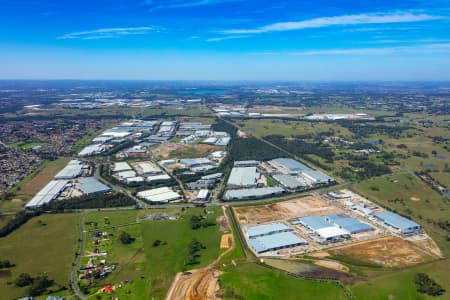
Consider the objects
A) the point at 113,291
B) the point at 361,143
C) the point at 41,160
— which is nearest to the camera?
the point at 113,291

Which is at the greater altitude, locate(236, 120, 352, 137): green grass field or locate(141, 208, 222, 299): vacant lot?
locate(236, 120, 352, 137): green grass field

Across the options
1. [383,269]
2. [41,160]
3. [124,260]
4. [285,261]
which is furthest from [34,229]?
[383,269]

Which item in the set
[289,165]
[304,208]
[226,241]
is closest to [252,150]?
[289,165]

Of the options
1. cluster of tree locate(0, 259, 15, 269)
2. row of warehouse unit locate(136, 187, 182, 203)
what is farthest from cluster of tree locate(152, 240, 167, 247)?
cluster of tree locate(0, 259, 15, 269)

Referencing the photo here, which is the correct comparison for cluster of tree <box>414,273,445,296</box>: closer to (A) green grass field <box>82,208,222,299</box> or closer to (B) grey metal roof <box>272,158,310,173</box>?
(A) green grass field <box>82,208,222,299</box>

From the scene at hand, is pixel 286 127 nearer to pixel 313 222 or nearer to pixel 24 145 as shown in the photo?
pixel 313 222

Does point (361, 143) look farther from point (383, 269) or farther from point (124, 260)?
point (124, 260)

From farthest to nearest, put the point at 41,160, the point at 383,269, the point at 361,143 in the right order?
the point at 361,143
the point at 41,160
the point at 383,269
